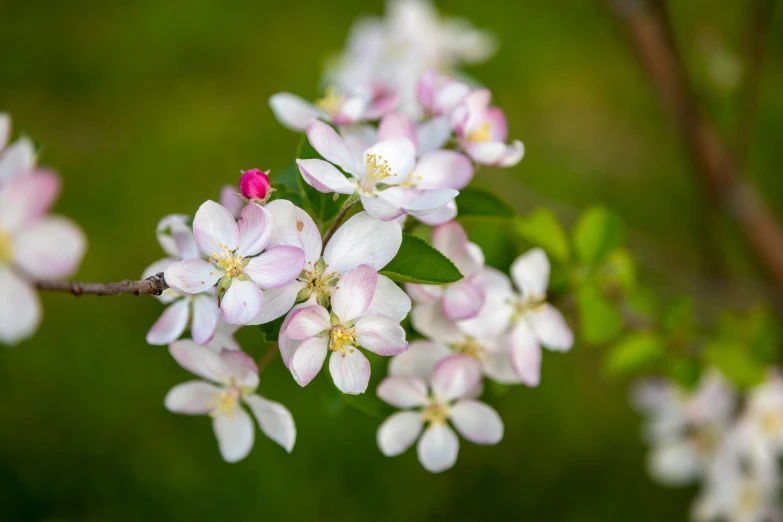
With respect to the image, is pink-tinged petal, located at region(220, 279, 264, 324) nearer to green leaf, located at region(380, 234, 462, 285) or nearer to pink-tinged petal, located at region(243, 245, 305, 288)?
pink-tinged petal, located at region(243, 245, 305, 288)

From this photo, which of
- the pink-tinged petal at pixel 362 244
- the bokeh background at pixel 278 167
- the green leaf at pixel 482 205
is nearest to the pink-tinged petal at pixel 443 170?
the green leaf at pixel 482 205

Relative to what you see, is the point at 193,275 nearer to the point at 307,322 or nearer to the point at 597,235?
the point at 307,322

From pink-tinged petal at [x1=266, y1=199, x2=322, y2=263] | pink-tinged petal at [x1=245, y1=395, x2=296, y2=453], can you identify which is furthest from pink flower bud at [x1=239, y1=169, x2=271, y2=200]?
pink-tinged petal at [x1=245, y1=395, x2=296, y2=453]

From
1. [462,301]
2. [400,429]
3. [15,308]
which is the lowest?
[15,308]

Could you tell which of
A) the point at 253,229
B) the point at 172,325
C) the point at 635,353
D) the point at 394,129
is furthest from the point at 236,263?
the point at 635,353

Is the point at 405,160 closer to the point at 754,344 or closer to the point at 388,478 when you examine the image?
the point at 754,344
